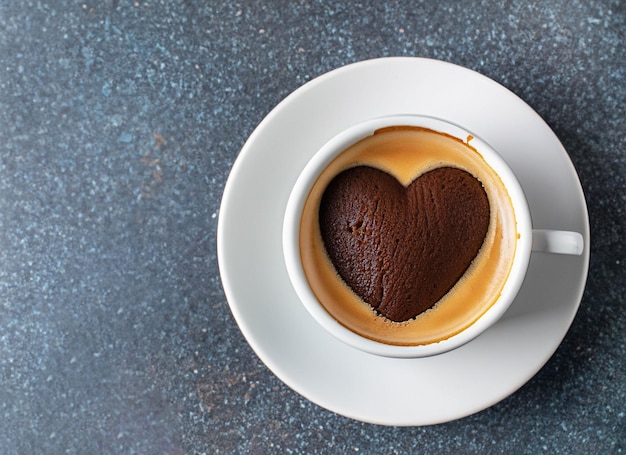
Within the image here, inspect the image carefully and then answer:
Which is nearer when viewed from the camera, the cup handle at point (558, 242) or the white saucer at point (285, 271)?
the cup handle at point (558, 242)

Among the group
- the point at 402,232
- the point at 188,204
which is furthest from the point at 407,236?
the point at 188,204

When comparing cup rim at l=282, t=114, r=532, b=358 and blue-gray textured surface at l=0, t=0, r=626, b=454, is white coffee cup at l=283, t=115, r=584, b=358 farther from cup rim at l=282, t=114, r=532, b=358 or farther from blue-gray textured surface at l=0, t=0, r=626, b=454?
blue-gray textured surface at l=0, t=0, r=626, b=454

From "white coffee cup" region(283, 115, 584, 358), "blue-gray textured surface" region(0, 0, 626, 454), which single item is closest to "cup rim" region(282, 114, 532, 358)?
"white coffee cup" region(283, 115, 584, 358)

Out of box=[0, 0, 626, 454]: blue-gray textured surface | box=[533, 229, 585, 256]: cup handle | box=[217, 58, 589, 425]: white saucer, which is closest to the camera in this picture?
box=[533, 229, 585, 256]: cup handle

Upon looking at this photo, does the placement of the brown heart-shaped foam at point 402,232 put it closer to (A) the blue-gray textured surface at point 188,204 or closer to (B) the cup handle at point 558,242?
(B) the cup handle at point 558,242

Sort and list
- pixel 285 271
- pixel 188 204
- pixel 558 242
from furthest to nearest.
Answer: pixel 188 204 < pixel 285 271 < pixel 558 242

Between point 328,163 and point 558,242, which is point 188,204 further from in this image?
point 558,242

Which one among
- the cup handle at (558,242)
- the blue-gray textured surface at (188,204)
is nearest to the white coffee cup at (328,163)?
the cup handle at (558,242)
